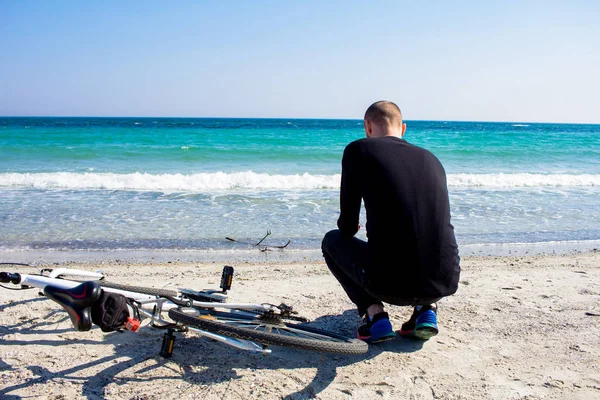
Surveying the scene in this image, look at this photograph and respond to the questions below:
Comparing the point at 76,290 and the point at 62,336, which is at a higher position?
the point at 76,290

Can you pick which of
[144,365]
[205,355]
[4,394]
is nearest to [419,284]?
[205,355]

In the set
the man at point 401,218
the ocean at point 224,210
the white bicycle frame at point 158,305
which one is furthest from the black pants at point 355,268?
the ocean at point 224,210

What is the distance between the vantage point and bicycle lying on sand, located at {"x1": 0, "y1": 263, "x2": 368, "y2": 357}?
2.31 metres

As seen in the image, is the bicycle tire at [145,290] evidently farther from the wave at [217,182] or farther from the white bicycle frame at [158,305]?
the wave at [217,182]

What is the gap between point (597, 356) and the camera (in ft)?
10.4

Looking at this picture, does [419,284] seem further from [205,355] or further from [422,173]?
[205,355]

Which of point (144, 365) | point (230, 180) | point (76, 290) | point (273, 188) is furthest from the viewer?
point (230, 180)

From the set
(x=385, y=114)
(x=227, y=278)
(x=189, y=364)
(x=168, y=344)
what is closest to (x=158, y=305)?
(x=168, y=344)

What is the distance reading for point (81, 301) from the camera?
2277mm

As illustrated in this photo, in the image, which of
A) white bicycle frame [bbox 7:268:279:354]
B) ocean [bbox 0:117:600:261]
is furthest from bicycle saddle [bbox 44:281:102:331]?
ocean [bbox 0:117:600:261]

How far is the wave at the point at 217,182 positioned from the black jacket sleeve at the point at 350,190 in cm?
904

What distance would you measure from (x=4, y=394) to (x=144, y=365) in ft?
2.31

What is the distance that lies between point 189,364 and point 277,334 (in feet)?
2.02

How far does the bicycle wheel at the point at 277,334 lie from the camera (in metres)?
2.59
